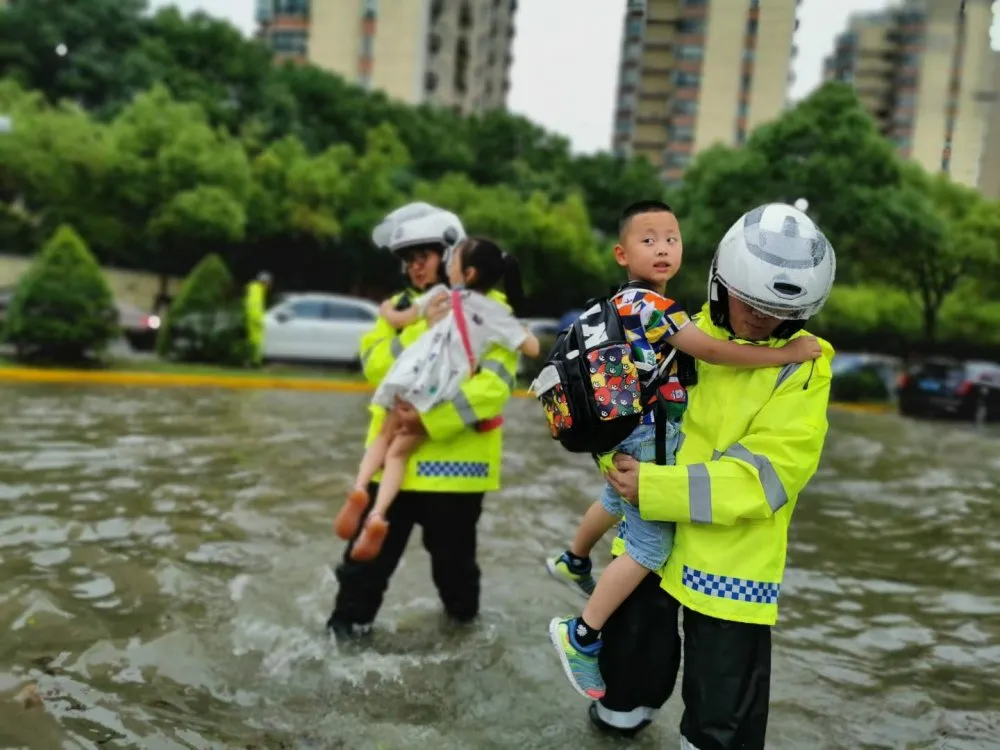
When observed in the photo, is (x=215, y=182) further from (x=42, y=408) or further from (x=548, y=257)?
(x=42, y=408)

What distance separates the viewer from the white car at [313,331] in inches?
744

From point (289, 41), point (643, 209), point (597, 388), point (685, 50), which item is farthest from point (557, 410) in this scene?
point (289, 41)

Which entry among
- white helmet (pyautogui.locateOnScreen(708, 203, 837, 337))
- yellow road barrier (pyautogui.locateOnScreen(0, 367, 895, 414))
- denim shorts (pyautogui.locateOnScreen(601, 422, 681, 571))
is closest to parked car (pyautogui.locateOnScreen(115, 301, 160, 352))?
yellow road barrier (pyautogui.locateOnScreen(0, 367, 895, 414))

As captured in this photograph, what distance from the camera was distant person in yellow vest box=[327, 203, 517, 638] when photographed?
4.20 metres

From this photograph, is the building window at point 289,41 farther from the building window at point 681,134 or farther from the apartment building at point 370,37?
the building window at point 681,134

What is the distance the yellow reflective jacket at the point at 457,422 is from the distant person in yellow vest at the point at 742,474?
1.39 m

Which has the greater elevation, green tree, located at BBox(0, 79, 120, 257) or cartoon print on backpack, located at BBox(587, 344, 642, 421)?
green tree, located at BBox(0, 79, 120, 257)

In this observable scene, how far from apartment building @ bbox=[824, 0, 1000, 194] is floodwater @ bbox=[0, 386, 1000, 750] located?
2.39 metres

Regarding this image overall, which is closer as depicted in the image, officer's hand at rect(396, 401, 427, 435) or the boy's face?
the boy's face

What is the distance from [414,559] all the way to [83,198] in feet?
74.2

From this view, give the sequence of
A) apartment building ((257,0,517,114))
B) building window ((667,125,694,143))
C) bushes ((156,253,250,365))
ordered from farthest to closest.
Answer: apartment building ((257,0,517,114)) → building window ((667,125,694,143)) → bushes ((156,253,250,365))

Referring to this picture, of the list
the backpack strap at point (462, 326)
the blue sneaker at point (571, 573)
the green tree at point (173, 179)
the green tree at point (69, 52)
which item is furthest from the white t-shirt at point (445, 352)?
the green tree at point (69, 52)

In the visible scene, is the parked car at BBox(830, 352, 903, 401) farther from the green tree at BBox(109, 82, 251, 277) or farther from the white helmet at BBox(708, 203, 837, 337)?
the white helmet at BBox(708, 203, 837, 337)

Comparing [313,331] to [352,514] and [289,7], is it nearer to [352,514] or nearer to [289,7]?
[352,514]
